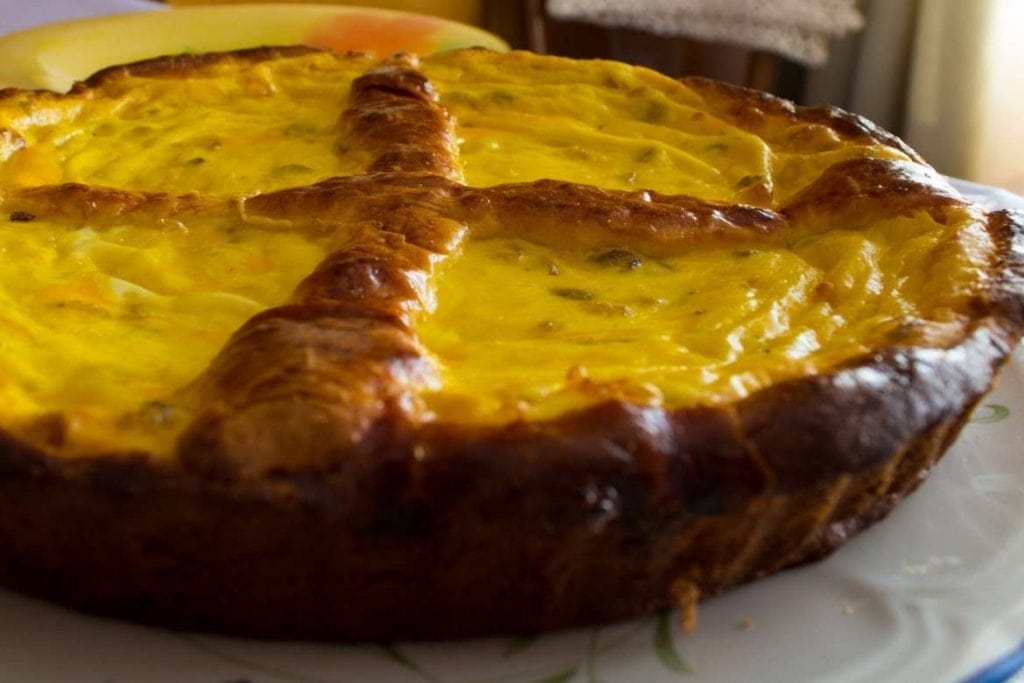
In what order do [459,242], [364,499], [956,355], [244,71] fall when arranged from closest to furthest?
[364,499] → [956,355] → [459,242] → [244,71]

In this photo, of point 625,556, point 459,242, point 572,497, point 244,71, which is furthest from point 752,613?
point 244,71

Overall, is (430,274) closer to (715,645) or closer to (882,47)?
(715,645)

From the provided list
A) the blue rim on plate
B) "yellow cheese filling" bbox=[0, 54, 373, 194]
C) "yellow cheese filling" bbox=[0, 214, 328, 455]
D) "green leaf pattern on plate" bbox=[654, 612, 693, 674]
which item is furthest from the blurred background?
the blue rim on plate

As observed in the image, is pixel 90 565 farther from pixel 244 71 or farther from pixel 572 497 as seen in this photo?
pixel 244 71

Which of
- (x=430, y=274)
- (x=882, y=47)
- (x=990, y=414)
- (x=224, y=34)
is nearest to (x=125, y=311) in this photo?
(x=430, y=274)

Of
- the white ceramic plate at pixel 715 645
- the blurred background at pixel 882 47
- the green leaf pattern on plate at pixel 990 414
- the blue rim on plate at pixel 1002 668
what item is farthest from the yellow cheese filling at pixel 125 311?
the blurred background at pixel 882 47

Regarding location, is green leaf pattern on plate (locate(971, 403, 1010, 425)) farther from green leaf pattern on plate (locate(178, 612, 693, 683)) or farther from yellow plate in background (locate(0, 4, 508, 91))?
yellow plate in background (locate(0, 4, 508, 91))

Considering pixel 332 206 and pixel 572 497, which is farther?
pixel 332 206

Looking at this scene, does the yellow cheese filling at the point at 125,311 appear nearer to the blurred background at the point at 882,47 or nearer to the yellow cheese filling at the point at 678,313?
the yellow cheese filling at the point at 678,313

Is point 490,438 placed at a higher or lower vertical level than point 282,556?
higher
